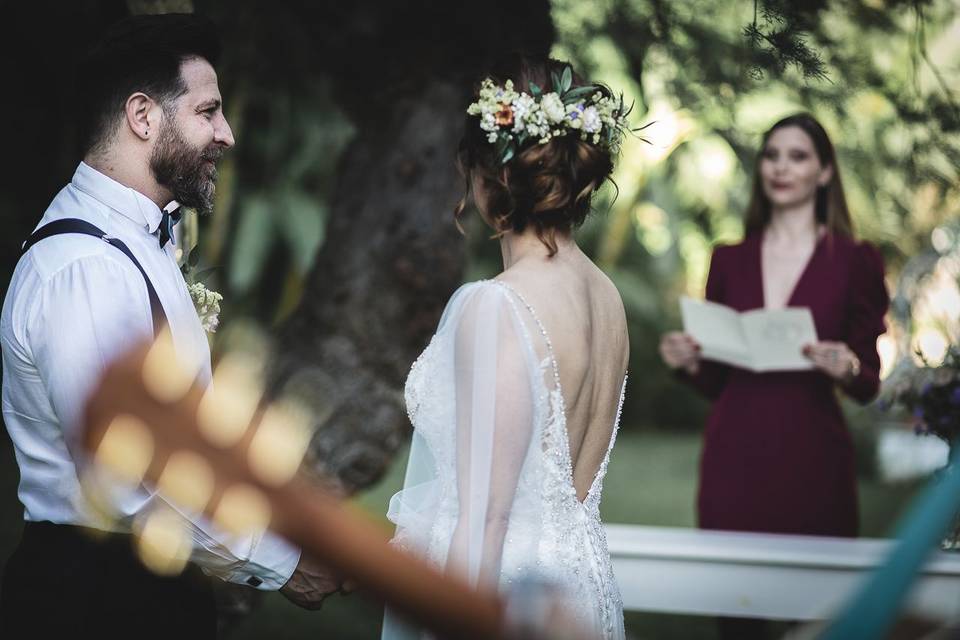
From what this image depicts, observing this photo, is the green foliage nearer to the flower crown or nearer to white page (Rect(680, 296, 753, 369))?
the flower crown

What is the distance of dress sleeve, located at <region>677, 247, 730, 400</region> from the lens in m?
4.87

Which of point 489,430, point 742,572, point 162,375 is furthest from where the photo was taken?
point 742,572

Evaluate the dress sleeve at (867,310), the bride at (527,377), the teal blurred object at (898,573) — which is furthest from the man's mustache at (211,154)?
the dress sleeve at (867,310)

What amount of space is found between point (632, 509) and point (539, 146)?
9993mm

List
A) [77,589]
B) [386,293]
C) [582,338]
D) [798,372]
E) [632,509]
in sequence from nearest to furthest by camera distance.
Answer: [77,589], [582,338], [798,372], [386,293], [632,509]

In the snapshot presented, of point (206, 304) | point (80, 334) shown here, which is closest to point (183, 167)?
point (206, 304)

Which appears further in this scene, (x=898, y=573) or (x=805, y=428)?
(x=805, y=428)

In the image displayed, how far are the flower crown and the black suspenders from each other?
0.96 metres

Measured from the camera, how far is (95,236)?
2373 millimetres

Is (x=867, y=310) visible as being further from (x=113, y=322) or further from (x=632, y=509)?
(x=632, y=509)

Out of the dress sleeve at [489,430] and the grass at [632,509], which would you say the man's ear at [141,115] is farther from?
the grass at [632,509]

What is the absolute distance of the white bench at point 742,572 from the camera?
4.24 meters

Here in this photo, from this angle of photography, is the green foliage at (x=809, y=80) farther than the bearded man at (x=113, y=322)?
Yes

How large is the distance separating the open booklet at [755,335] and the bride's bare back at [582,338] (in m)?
1.73
